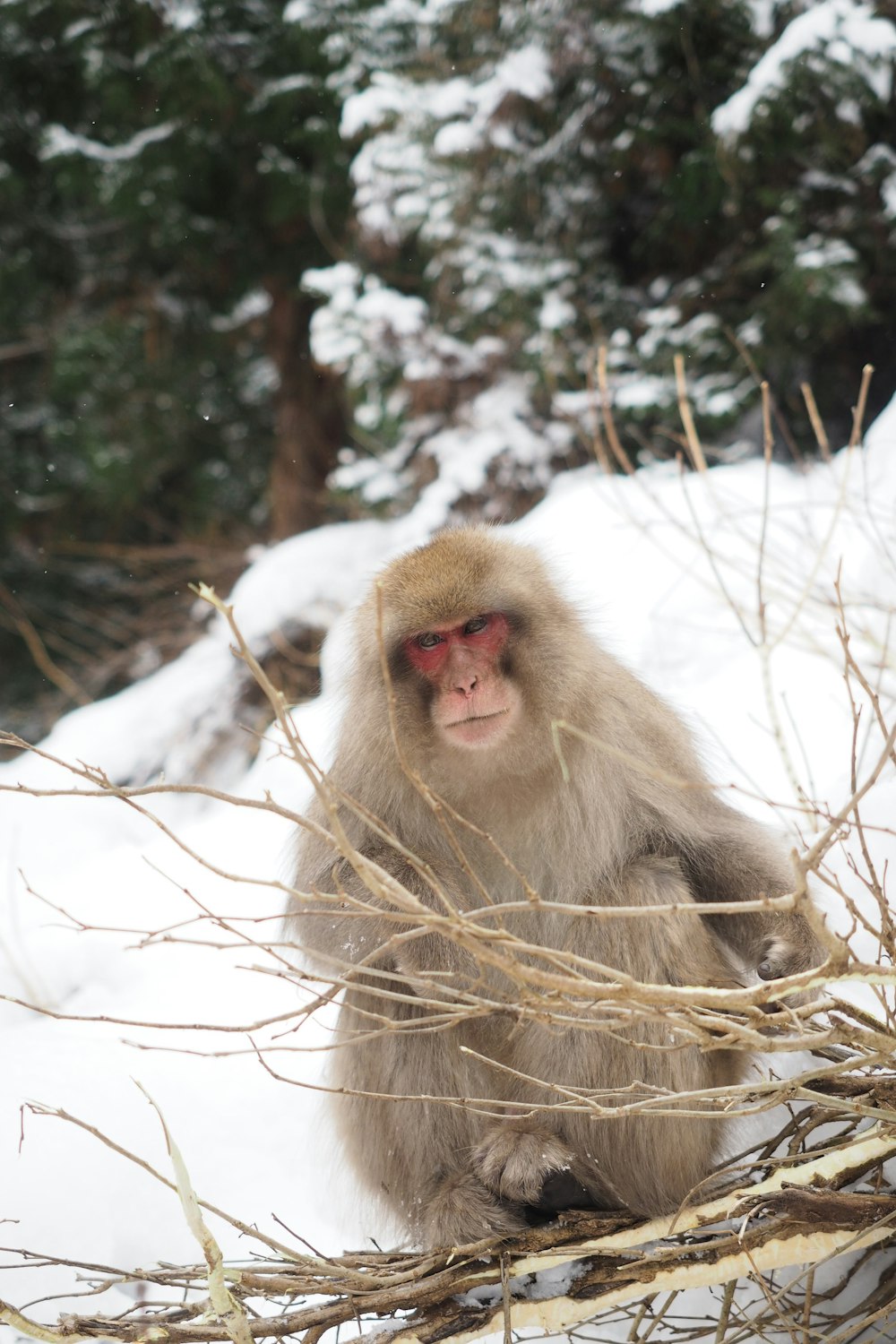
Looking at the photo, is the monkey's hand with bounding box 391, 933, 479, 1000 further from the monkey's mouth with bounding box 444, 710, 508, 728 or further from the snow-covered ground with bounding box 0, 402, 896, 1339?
the monkey's mouth with bounding box 444, 710, 508, 728

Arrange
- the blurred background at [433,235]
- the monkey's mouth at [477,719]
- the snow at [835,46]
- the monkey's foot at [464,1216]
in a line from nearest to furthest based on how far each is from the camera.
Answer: the monkey's foot at [464,1216] → the monkey's mouth at [477,719] → the snow at [835,46] → the blurred background at [433,235]

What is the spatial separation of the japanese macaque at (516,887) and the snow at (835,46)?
3193 mm

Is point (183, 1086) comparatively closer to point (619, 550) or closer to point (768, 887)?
point (768, 887)

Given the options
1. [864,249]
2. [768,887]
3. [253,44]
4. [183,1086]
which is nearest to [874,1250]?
[768,887]

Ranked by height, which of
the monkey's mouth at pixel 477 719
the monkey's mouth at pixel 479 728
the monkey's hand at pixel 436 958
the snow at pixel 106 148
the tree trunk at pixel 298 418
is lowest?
the tree trunk at pixel 298 418

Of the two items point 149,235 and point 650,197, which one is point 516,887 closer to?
point 650,197

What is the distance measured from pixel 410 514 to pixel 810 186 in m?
2.48

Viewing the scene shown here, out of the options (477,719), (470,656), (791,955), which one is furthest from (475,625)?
(791,955)

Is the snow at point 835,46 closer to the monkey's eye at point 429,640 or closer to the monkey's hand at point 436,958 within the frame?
the monkey's eye at point 429,640

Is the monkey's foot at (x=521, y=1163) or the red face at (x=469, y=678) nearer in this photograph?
the monkey's foot at (x=521, y=1163)

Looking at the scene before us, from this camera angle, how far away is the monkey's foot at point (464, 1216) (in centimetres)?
226

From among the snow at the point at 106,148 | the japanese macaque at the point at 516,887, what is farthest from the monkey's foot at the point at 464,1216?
the snow at the point at 106,148

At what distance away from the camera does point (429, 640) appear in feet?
8.50

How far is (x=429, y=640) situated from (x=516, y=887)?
556 mm
